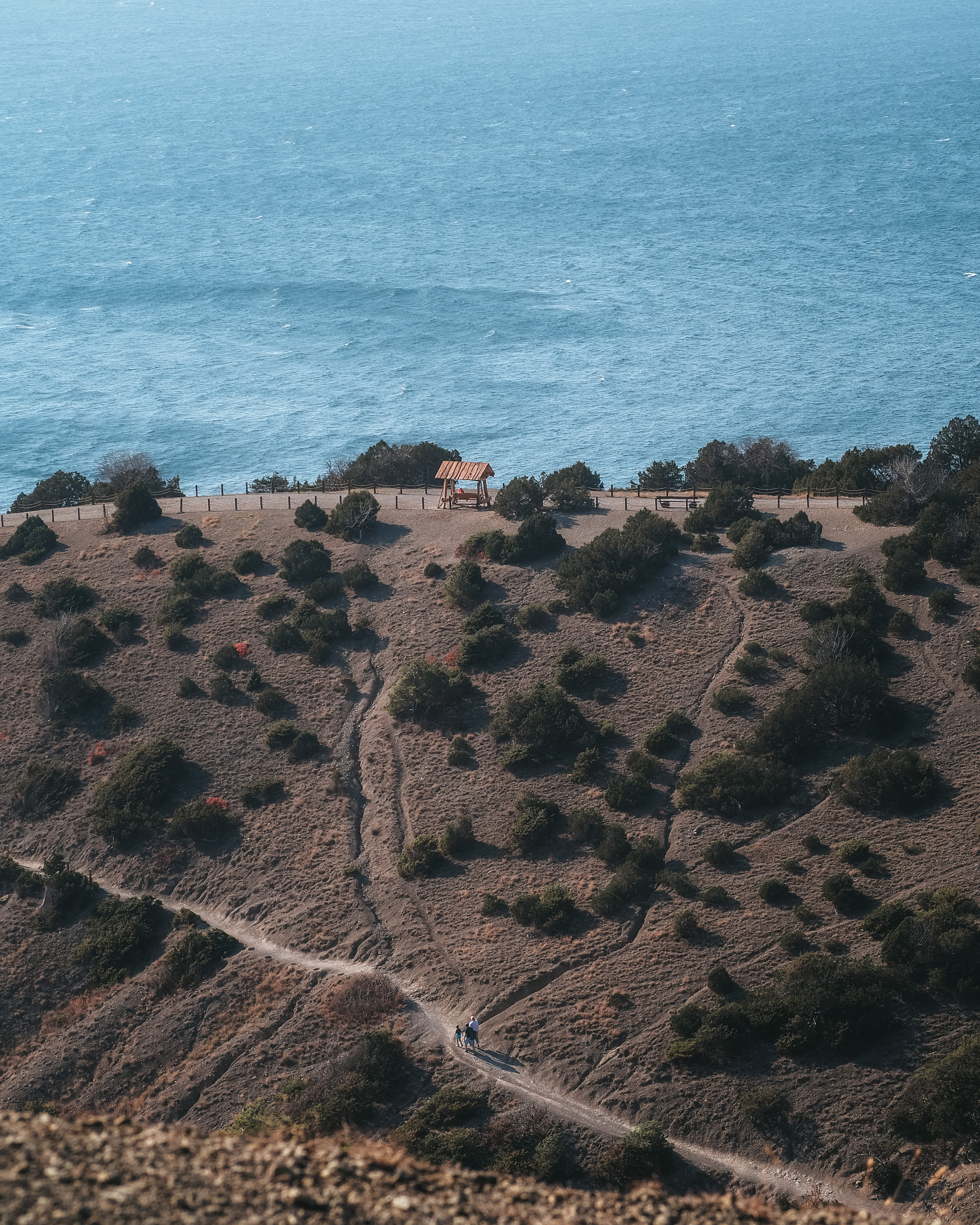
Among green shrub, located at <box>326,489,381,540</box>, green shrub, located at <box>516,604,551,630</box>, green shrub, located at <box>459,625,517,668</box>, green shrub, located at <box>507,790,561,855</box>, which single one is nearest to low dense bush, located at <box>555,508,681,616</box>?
green shrub, located at <box>516,604,551,630</box>

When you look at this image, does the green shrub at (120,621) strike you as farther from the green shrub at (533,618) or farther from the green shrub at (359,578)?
the green shrub at (533,618)

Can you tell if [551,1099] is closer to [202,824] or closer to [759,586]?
[202,824]

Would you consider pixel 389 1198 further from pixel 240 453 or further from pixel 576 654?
pixel 240 453

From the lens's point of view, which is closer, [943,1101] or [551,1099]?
[943,1101]

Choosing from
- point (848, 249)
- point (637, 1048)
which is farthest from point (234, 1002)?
point (848, 249)

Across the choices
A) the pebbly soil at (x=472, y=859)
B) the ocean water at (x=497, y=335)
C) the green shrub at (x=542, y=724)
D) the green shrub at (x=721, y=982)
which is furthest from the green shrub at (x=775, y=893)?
the ocean water at (x=497, y=335)

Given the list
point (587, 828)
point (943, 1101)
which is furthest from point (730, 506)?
point (943, 1101)
